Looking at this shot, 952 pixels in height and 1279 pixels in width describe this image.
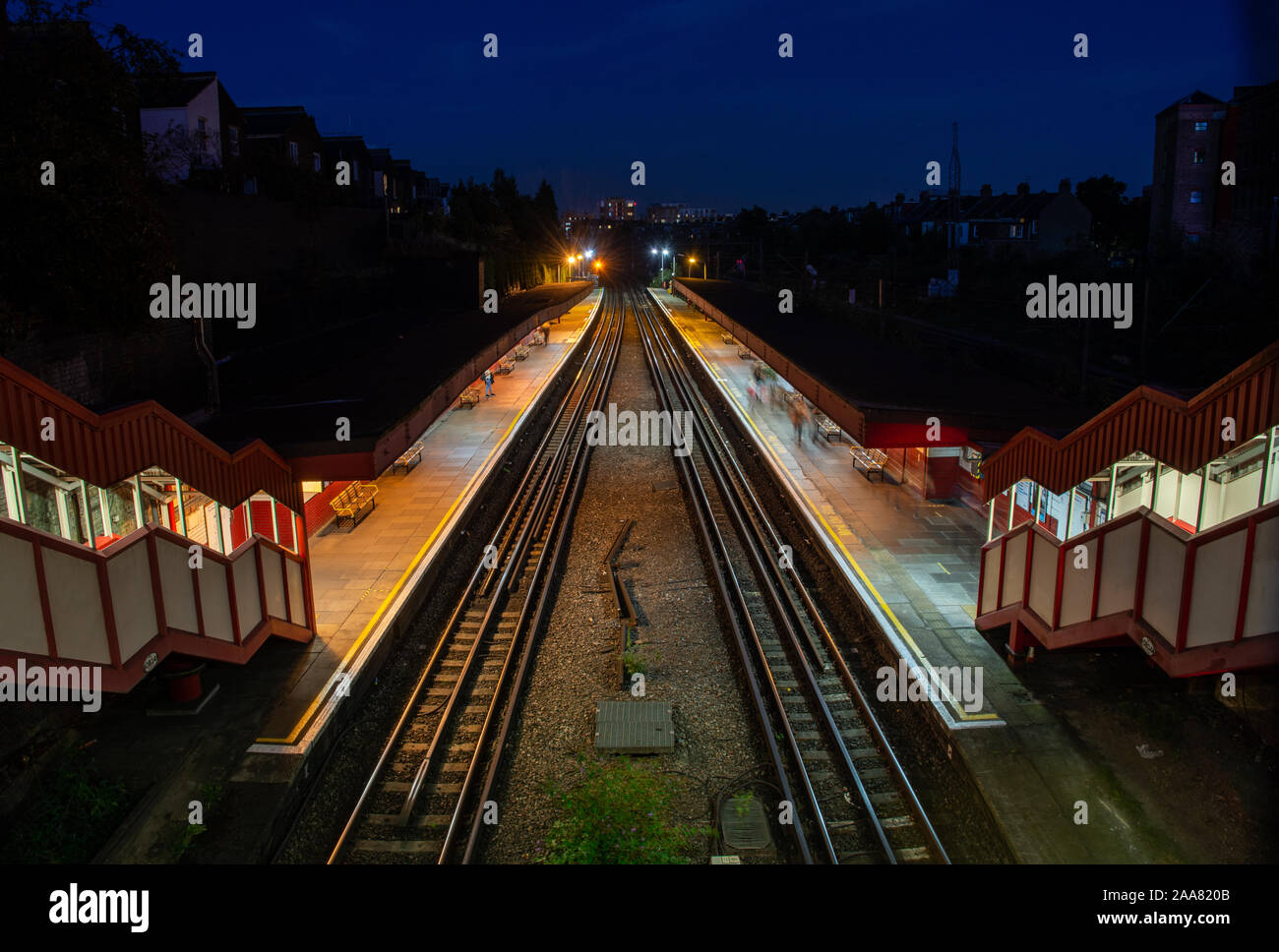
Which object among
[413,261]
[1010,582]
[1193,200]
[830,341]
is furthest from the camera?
[1193,200]

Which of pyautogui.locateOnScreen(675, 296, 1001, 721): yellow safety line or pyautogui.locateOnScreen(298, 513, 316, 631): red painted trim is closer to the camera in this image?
pyautogui.locateOnScreen(675, 296, 1001, 721): yellow safety line

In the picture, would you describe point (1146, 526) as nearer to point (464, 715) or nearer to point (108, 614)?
point (464, 715)

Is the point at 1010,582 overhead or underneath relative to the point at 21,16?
underneath

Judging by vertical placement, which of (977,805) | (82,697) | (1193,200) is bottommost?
(977,805)

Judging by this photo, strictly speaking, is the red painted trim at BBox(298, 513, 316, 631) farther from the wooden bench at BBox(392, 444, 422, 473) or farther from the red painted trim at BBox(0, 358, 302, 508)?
the wooden bench at BBox(392, 444, 422, 473)

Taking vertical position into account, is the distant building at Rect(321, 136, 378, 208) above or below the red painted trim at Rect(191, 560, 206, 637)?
above

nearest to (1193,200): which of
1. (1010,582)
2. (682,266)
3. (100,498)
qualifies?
(1010,582)

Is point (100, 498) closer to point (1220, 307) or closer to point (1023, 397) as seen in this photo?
point (1023, 397)

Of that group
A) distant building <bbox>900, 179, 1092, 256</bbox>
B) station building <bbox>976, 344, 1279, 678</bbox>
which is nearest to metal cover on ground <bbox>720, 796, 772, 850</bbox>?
station building <bbox>976, 344, 1279, 678</bbox>

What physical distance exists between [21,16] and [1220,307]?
108 ft

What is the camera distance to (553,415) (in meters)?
25.4
